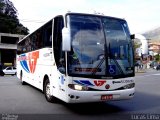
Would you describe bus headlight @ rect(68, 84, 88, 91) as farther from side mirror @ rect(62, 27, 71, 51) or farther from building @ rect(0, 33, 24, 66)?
building @ rect(0, 33, 24, 66)

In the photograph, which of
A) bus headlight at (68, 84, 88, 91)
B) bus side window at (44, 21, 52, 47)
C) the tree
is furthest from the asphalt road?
the tree

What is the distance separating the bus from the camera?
7949mm

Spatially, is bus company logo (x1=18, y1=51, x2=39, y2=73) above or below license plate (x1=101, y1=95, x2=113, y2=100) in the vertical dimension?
above

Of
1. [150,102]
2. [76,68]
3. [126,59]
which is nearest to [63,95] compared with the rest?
[76,68]

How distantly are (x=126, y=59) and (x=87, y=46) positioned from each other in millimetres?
1357

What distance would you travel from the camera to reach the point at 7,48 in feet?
204

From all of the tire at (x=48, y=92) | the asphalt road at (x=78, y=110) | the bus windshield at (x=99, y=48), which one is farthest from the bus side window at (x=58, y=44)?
the tire at (x=48, y=92)

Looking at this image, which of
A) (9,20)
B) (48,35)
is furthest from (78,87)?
(9,20)

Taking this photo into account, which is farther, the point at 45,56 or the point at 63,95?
the point at 45,56

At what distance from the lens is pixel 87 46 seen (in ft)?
26.8

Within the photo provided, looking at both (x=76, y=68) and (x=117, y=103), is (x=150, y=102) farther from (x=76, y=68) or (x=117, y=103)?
(x=76, y=68)

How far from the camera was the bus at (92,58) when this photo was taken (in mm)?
7949

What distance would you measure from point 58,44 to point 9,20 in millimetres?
64088

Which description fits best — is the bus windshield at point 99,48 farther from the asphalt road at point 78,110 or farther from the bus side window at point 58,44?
the asphalt road at point 78,110
